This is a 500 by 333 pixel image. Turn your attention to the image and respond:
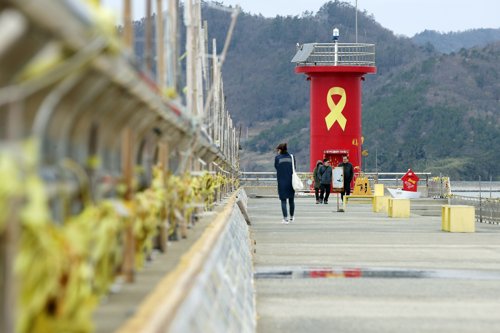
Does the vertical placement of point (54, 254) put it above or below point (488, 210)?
above

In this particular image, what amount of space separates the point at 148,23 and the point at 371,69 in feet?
223

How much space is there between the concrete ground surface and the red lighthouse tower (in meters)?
44.9

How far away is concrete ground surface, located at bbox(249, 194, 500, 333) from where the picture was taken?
10922 millimetres

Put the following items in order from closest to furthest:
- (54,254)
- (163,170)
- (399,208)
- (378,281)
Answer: (54,254), (163,170), (378,281), (399,208)

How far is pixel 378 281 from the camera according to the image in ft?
48.6

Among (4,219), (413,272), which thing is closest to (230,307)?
(4,219)

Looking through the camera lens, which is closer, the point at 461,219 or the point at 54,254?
the point at 54,254

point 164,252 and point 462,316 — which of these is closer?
point 164,252

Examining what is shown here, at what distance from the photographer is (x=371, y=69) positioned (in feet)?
248

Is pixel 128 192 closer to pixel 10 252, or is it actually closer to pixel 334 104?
pixel 10 252

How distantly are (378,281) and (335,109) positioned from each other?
58.5 metres

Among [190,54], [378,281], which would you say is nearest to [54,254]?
[378,281]

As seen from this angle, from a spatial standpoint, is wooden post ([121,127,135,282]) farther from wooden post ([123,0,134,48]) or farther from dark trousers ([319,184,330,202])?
dark trousers ([319,184,330,202])

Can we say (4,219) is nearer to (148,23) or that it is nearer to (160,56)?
(148,23)
